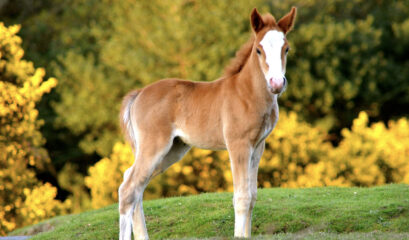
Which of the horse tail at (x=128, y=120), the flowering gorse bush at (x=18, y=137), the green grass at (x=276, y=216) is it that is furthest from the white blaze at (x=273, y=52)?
the flowering gorse bush at (x=18, y=137)

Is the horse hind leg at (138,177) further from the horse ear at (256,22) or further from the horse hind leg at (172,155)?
the horse ear at (256,22)

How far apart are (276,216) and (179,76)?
435 inches

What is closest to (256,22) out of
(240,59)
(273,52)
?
(273,52)

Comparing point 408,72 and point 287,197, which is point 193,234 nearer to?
point 287,197

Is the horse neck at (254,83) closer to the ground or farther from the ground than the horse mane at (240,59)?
closer to the ground

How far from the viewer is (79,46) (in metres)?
24.7

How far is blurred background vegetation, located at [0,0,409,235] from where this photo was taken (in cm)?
1518

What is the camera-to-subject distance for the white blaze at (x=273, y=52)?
7.00 m

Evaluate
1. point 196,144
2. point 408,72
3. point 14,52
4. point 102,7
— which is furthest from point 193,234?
point 102,7

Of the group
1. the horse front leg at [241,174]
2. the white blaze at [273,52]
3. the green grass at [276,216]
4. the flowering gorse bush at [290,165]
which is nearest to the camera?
the white blaze at [273,52]

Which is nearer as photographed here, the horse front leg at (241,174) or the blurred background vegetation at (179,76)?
the horse front leg at (241,174)

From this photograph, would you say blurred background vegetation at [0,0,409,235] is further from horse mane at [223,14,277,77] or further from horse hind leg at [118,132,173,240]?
horse mane at [223,14,277,77]

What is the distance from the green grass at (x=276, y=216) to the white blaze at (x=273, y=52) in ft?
8.59

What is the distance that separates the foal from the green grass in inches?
58.7
